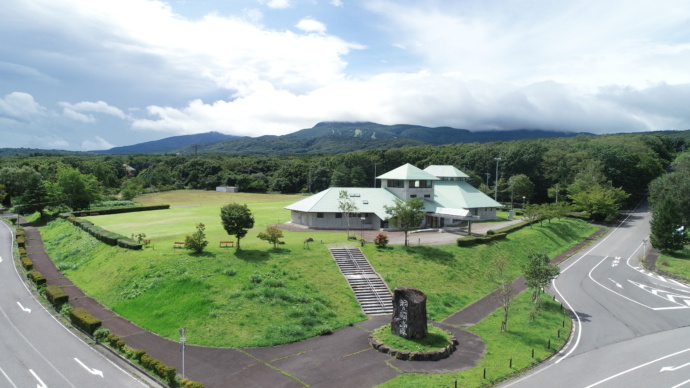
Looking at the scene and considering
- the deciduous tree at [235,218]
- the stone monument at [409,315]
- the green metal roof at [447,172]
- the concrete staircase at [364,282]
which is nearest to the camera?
the stone monument at [409,315]

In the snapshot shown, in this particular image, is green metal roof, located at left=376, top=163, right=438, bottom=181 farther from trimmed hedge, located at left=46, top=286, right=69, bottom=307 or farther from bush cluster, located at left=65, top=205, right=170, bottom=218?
bush cluster, located at left=65, top=205, right=170, bottom=218

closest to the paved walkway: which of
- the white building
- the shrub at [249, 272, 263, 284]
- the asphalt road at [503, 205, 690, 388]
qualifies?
the asphalt road at [503, 205, 690, 388]

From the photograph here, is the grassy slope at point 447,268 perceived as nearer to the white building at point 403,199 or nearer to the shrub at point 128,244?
the white building at point 403,199

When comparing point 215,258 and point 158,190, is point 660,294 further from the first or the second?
point 158,190

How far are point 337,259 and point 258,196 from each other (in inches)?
2636

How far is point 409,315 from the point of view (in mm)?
24734

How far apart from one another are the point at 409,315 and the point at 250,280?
12.7 meters

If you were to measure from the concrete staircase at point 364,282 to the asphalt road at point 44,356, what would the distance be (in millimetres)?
16689

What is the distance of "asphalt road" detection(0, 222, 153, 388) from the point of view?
19641 mm

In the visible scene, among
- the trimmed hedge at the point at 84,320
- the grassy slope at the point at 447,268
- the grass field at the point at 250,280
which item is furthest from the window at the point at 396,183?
the trimmed hedge at the point at 84,320

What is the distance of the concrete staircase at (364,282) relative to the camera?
31.0 metres

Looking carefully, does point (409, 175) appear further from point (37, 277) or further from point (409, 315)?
point (37, 277)

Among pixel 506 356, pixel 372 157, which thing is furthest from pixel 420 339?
pixel 372 157

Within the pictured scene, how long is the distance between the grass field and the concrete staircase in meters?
0.84
